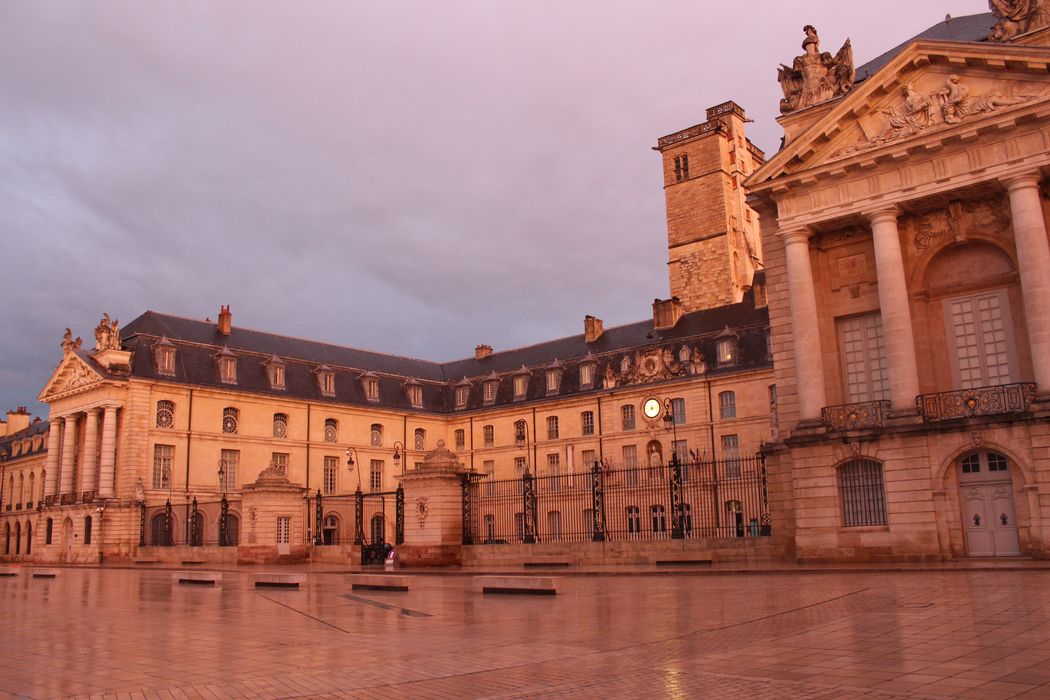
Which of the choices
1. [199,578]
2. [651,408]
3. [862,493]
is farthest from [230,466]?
[862,493]

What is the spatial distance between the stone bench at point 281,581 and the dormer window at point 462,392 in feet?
139

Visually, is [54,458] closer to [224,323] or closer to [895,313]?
[224,323]

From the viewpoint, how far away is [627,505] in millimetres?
46375

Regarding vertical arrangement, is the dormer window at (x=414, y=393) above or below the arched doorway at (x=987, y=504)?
above

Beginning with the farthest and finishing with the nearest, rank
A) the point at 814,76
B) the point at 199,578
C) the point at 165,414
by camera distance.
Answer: the point at 165,414
the point at 814,76
the point at 199,578

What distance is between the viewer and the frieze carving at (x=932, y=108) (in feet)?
71.3

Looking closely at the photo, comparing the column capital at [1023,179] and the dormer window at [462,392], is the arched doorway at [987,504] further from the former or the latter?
the dormer window at [462,392]

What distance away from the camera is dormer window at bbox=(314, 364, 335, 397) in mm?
57500

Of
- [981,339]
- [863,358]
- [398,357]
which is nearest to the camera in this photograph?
[981,339]

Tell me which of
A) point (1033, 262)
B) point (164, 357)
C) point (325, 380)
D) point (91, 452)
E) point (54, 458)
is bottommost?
point (91, 452)

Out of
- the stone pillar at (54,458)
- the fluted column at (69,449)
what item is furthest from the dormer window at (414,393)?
the stone pillar at (54,458)

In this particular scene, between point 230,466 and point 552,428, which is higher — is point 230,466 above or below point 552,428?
below

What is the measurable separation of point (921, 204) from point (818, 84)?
4.83 m

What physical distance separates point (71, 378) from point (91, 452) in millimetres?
5153
